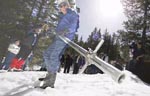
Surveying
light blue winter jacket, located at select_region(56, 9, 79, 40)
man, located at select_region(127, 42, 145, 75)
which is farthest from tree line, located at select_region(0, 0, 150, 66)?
light blue winter jacket, located at select_region(56, 9, 79, 40)

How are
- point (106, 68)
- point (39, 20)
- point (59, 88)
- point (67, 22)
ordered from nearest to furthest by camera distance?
point (106, 68), point (67, 22), point (59, 88), point (39, 20)

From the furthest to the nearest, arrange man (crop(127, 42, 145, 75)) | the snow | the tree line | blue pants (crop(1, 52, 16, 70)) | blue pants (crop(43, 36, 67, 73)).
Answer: the tree line
man (crop(127, 42, 145, 75))
blue pants (crop(1, 52, 16, 70))
blue pants (crop(43, 36, 67, 73))
the snow

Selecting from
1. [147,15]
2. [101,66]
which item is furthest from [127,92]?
[147,15]

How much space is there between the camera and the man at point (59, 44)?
7496 mm

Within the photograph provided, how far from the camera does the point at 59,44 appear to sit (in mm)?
7562

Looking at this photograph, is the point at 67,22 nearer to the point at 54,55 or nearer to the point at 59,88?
the point at 54,55

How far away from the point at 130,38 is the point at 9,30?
1355 cm

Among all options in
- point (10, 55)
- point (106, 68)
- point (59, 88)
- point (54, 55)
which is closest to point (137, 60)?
point (10, 55)

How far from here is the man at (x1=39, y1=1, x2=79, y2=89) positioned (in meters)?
7.50

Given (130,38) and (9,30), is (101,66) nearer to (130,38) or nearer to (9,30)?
(9,30)

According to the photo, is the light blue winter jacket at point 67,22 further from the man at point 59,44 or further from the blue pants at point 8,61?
the blue pants at point 8,61

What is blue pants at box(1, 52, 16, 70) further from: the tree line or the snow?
the tree line

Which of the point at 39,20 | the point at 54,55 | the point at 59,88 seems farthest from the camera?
the point at 39,20

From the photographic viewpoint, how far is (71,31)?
7.79 meters
